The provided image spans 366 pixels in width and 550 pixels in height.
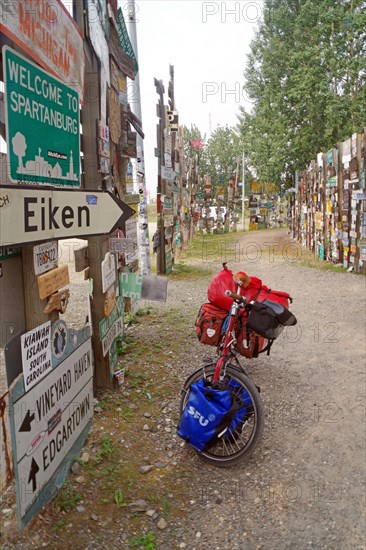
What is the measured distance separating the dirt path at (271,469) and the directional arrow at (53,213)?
1688 millimetres

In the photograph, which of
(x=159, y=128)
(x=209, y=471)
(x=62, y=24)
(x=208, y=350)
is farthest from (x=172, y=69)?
(x=209, y=471)

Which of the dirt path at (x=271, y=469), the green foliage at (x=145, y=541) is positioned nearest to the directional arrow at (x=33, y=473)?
the dirt path at (x=271, y=469)

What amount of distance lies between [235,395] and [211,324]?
0.65 m

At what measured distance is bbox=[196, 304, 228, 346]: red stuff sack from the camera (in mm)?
3900

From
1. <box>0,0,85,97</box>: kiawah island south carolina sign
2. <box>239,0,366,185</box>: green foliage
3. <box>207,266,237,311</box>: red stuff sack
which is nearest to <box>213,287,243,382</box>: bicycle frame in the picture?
<box>207,266,237,311</box>: red stuff sack

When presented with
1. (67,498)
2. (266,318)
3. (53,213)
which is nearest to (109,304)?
(266,318)

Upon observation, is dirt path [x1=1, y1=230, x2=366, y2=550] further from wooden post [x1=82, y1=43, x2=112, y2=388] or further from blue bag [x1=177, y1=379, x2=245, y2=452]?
wooden post [x1=82, y1=43, x2=112, y2=388]

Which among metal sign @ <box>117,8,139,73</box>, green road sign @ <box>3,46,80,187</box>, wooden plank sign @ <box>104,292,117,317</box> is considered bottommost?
wooden plank sign @ <box>104,292,117,317</box>

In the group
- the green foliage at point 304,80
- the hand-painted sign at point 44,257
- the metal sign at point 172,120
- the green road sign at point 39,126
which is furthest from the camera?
the green foliage at point 304,80

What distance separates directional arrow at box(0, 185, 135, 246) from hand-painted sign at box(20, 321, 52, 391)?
53cm

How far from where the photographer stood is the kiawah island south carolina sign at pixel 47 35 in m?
2.21

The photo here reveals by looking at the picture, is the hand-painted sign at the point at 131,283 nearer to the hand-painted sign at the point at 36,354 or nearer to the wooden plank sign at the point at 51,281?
the wooden plank sign at the point at 51,281

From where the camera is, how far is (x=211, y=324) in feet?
12.8

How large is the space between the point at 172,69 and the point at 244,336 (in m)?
10.5
